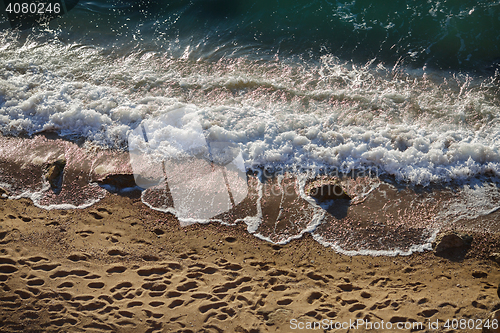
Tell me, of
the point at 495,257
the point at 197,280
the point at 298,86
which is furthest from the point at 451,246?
the point at 298,86

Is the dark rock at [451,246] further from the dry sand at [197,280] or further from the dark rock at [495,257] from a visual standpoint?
the dark rock at [495,257]

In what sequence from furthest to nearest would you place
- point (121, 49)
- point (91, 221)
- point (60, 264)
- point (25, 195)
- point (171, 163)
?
1. point (121, 49)
2. point (171, 163)
3. point (25, 195)
4. point (91, 221)
5. point (60, 264)

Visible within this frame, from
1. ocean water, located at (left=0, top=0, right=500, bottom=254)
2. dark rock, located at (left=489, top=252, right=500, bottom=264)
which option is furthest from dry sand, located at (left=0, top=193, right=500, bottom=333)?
ocean water, located at (left=0, top=0, right=500, bottom=254)

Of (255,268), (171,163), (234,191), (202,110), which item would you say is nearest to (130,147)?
(171,163)

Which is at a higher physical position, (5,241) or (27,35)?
(27,35)

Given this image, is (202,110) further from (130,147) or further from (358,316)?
(358,316)

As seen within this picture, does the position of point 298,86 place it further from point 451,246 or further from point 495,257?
point 495,257
